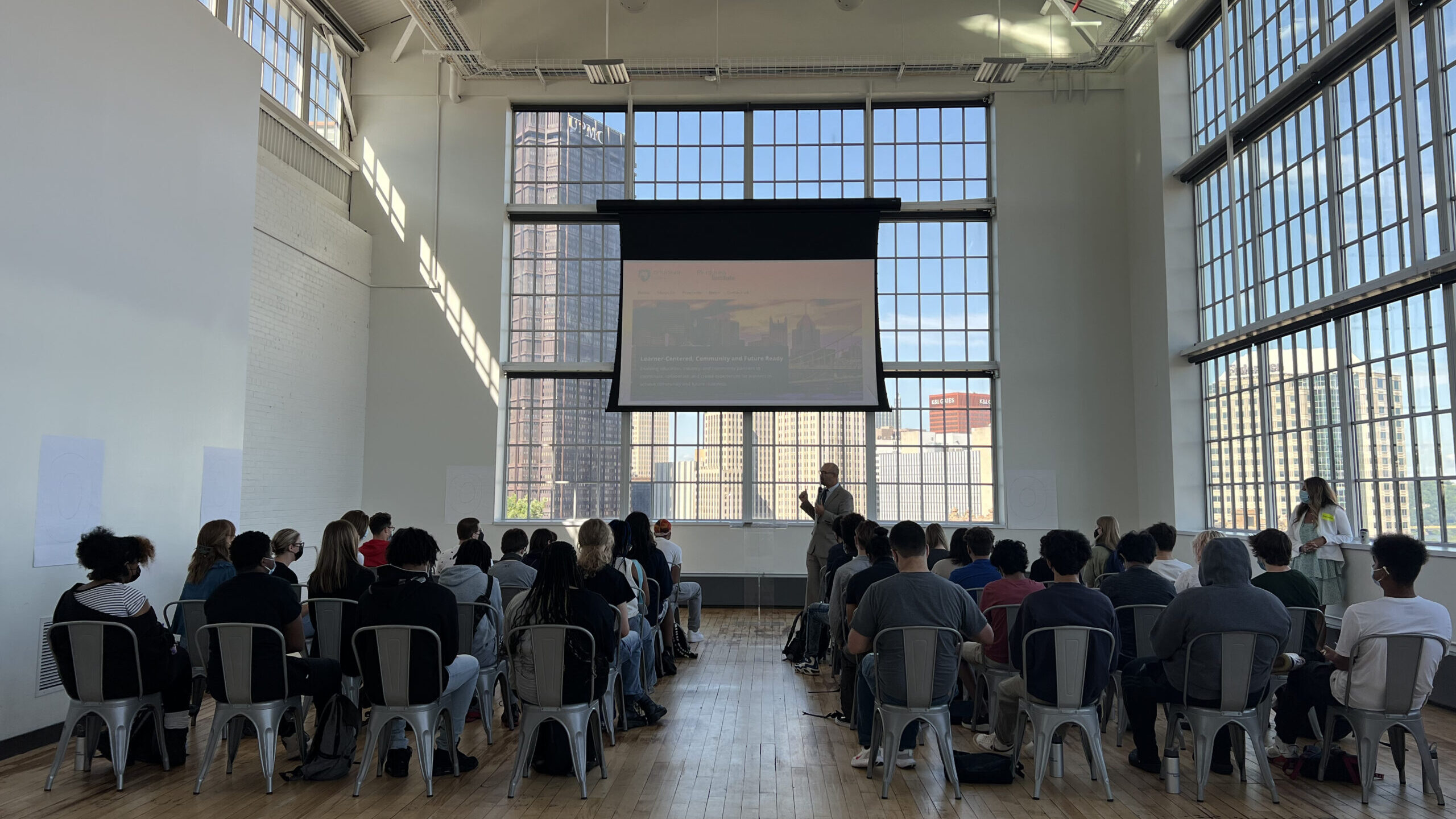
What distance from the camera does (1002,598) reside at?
14.7 ft

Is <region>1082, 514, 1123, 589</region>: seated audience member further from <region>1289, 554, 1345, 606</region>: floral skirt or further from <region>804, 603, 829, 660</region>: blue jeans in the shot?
<region>804, 603, 829, 660</region>: blue jeans

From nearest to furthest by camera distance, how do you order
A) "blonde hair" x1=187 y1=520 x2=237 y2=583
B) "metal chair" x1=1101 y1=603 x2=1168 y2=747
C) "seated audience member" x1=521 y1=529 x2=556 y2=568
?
1. "metal chair" x1=1101 y1=603 x2=1168 y2=747
2. "blonde hair" x1=187 y1=520 x2=237 y2=583
3. "seated audience member" x1=521 y1=529 x2=556 y2=568

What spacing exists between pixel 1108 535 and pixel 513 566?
146 inches

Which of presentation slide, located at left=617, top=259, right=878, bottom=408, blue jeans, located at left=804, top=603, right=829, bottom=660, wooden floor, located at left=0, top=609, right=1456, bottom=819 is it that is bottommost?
wooden floor, located at left=0, top=609, right=1456, bottom=819

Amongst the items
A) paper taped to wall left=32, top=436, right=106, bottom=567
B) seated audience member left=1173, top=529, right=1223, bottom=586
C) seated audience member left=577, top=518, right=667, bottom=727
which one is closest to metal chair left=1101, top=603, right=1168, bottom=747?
seated audience member left=1173, top=529, right=1223, bottom=586

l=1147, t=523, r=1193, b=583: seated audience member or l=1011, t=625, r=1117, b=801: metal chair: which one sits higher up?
l=1147, t=523, r=1193, b=583: seated audience member

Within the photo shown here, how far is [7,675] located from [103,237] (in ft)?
7.92

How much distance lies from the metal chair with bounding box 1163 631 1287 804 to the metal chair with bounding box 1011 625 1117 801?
0.36 metres

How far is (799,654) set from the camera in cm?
707

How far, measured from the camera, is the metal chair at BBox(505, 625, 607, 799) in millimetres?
3848

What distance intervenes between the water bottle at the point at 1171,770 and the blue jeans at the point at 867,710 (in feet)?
3.41

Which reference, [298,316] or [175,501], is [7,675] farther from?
[298,316]

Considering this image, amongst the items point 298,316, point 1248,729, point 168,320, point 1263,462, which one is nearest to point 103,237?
point 168,320

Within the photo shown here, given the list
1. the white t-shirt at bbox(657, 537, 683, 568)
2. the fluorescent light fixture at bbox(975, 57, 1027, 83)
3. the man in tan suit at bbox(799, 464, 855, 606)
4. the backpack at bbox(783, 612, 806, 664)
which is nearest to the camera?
the backpack at bbox(783, 612, 806, 664)
